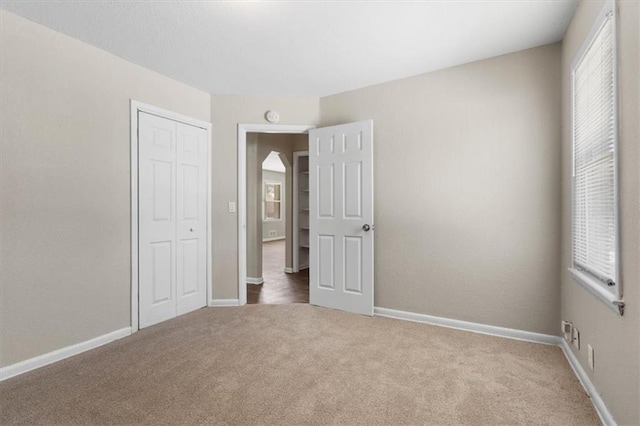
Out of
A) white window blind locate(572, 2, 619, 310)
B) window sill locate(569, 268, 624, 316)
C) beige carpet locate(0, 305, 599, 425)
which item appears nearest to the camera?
window sill locate(569, 268, 624, 316)

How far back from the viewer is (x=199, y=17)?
2281mm

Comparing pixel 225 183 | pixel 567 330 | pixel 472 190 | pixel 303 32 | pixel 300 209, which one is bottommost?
pixel 567 330

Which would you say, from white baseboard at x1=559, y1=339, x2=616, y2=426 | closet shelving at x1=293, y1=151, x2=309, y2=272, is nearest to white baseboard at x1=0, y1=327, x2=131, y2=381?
closet shelving at x1=293, y1=151, x2=309, y2=272

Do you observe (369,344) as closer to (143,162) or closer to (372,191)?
(372,191)

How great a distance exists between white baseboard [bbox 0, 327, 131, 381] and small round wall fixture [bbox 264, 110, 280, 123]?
2.56 metres

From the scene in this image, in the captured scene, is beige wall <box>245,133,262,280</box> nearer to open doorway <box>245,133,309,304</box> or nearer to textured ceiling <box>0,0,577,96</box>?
open doorway <box>245,133,309,304</box>

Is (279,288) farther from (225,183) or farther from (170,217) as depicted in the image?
(170,217)

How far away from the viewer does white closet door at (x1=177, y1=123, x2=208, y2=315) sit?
11.4 feet

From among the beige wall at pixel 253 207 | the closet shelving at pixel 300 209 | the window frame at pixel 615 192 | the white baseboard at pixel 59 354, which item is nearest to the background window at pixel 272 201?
the closet shelving at pixel 300 209

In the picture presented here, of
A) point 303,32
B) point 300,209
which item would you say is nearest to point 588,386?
point 303,32

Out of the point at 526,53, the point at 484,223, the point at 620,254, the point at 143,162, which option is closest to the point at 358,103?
the point at 526,53

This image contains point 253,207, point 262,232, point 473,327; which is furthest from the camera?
point 262,232

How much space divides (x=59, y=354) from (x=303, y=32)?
Result: 3006 mm

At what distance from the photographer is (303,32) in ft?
8.13
